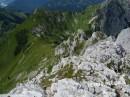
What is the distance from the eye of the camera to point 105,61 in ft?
271

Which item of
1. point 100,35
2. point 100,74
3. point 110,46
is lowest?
point 100,74

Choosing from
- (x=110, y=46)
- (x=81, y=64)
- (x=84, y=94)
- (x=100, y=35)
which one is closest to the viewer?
(x=84, y=94)

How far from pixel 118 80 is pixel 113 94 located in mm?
9602

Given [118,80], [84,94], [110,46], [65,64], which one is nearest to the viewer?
[84,94]

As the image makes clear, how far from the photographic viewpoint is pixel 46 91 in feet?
205

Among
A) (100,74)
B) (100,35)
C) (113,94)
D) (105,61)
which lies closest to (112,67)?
(105,61)

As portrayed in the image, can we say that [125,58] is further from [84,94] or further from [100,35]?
[100,35]

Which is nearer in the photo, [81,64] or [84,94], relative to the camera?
[84,94]

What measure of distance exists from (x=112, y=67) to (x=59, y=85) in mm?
21077

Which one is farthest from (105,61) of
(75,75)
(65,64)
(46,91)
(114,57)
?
(46,91)

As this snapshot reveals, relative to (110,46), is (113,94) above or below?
below

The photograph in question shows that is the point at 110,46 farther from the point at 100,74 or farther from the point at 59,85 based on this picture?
the point at 59,85

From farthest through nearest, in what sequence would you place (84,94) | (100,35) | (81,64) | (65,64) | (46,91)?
(100,35), (65,64), (81,64), (46,91), (84,94)

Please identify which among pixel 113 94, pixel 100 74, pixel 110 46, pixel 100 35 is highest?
pixel 100 35
